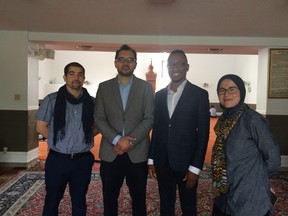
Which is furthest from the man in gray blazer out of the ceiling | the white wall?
the white wall

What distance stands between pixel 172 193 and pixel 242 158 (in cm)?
66

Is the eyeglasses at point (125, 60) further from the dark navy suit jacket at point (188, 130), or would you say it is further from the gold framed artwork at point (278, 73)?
the gold framed artwork at point (278, 73)

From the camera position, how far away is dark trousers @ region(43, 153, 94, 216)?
2000mm

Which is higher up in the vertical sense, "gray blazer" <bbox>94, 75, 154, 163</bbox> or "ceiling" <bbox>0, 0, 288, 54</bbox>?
"ceiling" <bbox>0, 0, 288, 54</bbox>

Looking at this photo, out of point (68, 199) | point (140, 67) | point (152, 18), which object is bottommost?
point (68, 199)

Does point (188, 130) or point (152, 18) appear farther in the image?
point (152, 18)

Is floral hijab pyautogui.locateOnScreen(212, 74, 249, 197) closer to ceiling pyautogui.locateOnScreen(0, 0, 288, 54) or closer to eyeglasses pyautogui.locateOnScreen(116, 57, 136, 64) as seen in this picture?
eyeglasses pyautogui.locateOnScreen(116, 57, 136, 64)

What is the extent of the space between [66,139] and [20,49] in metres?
3.07

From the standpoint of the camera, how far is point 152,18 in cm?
346

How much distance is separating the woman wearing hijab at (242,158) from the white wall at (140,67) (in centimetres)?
1081

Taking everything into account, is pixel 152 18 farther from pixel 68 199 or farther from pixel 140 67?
pixel 140 67

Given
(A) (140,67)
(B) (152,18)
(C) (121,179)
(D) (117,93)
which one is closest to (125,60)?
(D) (117,93)

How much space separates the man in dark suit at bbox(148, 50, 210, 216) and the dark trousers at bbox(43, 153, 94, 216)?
23.0 inches

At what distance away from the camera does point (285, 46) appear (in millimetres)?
4438
